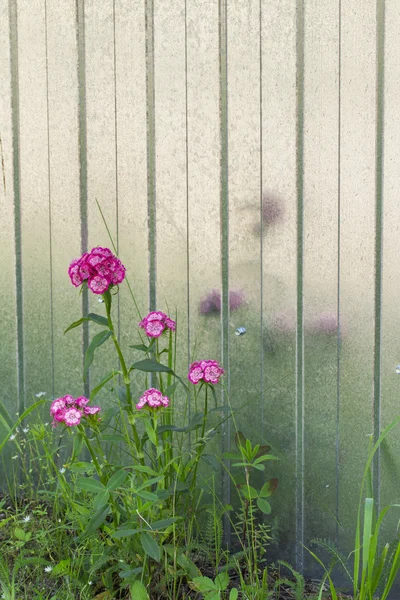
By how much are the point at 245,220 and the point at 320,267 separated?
1.00 feet

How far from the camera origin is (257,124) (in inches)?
93.6

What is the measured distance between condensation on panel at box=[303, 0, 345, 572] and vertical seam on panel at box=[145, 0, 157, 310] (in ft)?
1.75

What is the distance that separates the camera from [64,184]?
2504mm

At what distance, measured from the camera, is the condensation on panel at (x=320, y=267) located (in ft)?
7.64

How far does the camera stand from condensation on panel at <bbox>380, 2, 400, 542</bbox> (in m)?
2.30

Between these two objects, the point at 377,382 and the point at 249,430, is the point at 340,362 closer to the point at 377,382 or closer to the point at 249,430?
the point at 377,382

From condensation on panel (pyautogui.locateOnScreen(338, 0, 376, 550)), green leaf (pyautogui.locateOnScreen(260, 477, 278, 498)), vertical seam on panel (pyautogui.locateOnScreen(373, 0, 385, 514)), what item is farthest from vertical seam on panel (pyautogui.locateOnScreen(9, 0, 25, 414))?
vertical seam on panel (pyautogui.locateOnScreen(373, 0, 385, 514))

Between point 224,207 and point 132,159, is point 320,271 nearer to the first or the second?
point 224,207

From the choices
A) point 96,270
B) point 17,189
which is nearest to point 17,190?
point 17,189

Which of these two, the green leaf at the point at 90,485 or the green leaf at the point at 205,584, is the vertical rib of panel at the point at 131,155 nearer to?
the green leaf at the point at 90,485

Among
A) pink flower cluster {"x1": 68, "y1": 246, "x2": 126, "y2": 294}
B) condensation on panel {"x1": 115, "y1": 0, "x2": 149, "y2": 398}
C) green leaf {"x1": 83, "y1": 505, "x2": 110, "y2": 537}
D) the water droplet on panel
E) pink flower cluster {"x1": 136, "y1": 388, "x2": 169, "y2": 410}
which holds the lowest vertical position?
green leaf {"x1": 83, "y1": 505, "x2": 110, "y2": 537}

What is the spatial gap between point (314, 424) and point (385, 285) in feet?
1.77

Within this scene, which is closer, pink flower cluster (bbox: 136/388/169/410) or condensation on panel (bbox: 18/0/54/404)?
pink flower cluster (bbox: 136/388/169/410)

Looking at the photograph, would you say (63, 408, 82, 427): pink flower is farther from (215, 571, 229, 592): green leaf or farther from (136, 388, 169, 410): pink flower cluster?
(215, 571, 229, 592): green leaf
